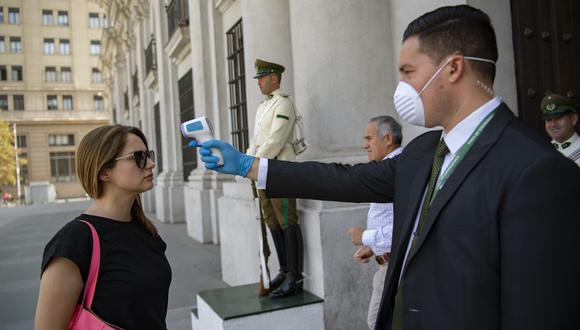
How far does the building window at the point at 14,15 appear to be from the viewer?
54531 mm

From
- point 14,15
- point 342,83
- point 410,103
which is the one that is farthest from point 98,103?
point 410,103

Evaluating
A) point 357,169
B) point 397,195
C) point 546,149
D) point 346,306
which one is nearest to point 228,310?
point 346,306

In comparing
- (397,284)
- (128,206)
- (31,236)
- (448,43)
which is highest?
(448,43)

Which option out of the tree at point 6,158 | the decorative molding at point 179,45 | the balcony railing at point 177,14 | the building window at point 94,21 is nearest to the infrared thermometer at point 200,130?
the balcony railing at point 177,14

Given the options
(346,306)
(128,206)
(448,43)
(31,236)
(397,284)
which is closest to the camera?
(448,43)

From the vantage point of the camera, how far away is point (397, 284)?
1.85 metres

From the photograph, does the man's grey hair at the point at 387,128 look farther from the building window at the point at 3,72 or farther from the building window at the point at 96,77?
the building window at the point at 3,72

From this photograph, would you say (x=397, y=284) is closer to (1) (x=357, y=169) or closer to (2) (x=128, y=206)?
(1) (x=357, y=169)

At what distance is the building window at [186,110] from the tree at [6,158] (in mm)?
40067

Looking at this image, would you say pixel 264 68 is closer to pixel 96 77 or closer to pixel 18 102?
pixel 18 102

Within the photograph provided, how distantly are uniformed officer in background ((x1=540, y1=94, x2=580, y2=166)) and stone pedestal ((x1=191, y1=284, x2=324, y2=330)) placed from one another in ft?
7.69

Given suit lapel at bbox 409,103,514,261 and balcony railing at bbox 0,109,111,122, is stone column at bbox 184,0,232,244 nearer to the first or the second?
suit lapel at bbox 409,103,514,261

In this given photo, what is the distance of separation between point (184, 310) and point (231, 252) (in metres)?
1.12

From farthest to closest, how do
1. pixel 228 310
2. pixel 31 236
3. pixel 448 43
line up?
pixel 31 236, pixel 228 310, pixel 448 43
